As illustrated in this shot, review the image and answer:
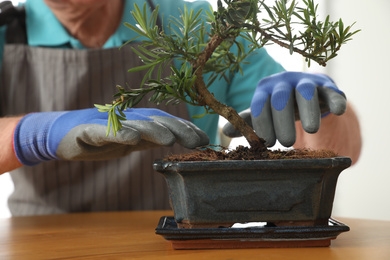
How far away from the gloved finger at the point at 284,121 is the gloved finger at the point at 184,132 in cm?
12

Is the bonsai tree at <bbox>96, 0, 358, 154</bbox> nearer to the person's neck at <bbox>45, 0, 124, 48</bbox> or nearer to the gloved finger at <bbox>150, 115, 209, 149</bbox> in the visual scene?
the gloved finger at <bbox>150, 115, 209, 149</bbox>

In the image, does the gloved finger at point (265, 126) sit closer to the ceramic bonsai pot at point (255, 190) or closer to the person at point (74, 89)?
the ceramic bonsai pot at point (255, 190)

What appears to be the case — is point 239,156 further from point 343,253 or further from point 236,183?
point 343,253

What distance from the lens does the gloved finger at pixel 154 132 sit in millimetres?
714

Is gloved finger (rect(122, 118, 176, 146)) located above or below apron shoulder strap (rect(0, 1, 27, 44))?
below

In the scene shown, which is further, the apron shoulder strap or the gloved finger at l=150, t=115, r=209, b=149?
the apron shoulder strap

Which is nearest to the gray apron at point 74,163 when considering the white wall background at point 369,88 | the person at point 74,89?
the person at point 74,89

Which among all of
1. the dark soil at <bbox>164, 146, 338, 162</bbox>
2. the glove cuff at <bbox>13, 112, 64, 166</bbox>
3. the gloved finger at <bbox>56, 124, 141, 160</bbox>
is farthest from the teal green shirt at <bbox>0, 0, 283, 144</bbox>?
the dark soil at <bbox>164, 146, 338, 162</bbox>

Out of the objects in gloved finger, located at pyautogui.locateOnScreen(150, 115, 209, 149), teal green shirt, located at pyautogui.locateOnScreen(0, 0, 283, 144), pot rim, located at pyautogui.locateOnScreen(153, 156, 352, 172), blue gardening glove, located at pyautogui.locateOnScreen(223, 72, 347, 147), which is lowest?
pot rim, located at pyautogui.locateOnScreen(153, 156, 352, 172)

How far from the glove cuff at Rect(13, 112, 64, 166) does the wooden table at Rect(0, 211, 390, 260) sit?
142mm

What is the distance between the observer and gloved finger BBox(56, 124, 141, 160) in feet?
2.31

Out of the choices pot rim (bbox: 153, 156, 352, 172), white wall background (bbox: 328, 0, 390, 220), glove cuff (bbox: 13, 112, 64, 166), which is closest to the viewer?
pot rim (bbox: 153, 156, 352, 172)

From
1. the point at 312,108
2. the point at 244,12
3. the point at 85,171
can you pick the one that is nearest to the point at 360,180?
the point at 85,171

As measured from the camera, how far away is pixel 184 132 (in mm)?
729
